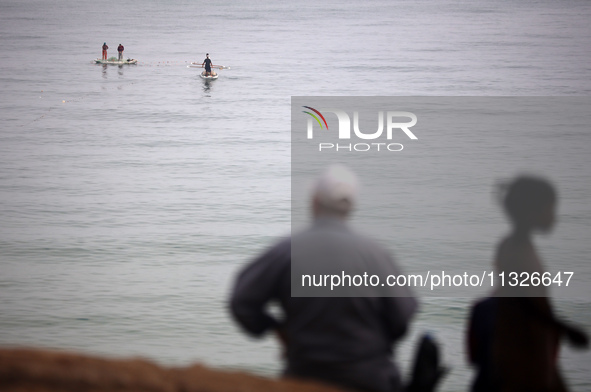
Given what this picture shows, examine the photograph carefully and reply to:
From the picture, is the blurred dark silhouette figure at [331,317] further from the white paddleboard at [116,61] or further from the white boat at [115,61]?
the white boat at [115,61]

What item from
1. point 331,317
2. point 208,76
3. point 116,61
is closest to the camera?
point 331,317

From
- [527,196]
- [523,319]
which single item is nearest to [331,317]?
[523,319]

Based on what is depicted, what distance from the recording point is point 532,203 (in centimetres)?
227

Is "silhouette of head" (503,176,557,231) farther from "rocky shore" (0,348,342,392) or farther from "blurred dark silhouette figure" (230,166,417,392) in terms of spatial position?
"rocky shore" (0,348,342,392)

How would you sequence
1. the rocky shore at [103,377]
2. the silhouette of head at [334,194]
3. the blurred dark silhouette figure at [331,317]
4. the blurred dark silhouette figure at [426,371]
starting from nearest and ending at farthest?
the rocky shore at [103,377] → the blurred dark silhouette figure at [331,317] → the silhouette of head at [334,194] → the blurred dark silhouette figure at [426,371]

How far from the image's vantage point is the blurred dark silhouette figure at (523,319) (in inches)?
85.7

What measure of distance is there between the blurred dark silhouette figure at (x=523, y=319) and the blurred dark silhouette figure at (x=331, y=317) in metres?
0.29

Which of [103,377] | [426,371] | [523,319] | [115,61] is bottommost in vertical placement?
[426,371]

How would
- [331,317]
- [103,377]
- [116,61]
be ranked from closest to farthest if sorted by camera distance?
1. [103,377]
2. [331,317]
3. [116,61]

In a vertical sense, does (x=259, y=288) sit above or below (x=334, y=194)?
below

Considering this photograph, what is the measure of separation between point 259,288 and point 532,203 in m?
0.85

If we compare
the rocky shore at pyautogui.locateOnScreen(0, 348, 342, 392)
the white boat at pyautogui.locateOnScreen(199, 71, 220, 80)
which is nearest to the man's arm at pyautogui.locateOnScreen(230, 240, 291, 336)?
the rocky shore at pyautogui.locateOnScreen(0, 348, 342, 392)

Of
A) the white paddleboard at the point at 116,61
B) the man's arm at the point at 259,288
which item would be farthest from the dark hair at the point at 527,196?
the white paddleboard at the point at 116,61

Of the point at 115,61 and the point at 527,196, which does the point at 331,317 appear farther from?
the point at 115,61
